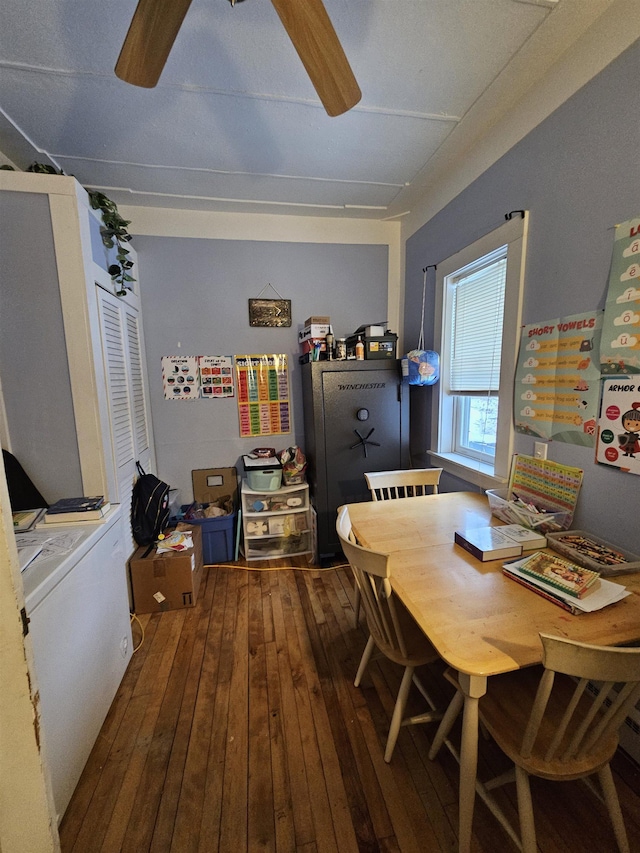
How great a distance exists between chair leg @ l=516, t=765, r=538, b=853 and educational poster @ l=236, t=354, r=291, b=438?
7.98 ft

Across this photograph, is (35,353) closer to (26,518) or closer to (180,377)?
(26,518)

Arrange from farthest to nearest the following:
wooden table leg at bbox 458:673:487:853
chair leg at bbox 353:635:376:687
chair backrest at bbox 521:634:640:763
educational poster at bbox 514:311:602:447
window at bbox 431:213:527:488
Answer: window at bbox 431:213:527:488
chair leg at bbox 353:635:376:687
educational poster at bbox 514:311:602:447
wooden table leg at bbox 458:673:487:853
chair backrest at bbox 521:634:640:763

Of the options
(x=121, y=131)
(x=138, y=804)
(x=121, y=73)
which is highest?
(x=121, y=131)

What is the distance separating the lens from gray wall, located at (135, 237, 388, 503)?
8.75ft

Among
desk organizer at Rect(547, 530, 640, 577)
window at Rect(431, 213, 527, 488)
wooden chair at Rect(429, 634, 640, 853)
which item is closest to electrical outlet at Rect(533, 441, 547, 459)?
window at Rect(431, 213, 527, 488)

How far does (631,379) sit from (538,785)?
1.48 meters

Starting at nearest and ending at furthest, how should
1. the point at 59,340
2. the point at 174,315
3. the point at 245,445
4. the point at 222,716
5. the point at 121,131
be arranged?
the point at 222,716, the point at 59,340, the point at 121,131, the point at 174,315, the point at 245,445

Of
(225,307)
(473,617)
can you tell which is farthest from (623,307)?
(225,307)

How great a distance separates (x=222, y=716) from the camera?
1438mm

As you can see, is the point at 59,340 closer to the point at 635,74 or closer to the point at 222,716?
the point at 222,716

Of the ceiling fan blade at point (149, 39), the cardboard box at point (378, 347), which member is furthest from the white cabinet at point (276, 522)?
the ceiling fan blade at point (149, 39)

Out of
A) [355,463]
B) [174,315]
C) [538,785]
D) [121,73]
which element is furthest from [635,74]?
[174,315]

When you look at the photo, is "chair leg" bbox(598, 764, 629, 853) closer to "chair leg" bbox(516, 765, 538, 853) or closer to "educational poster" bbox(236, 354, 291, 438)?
"chair leg" bbox(516, 765, 538, 853)

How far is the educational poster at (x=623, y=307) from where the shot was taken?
3.89 feet
